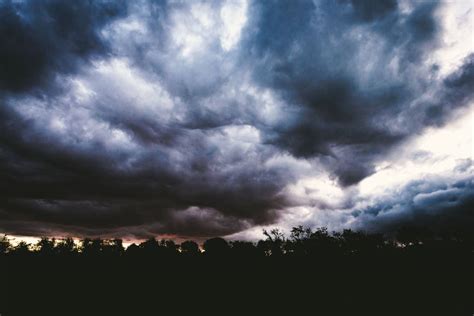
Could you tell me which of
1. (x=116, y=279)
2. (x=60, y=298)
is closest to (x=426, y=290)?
(x=116, y=279)

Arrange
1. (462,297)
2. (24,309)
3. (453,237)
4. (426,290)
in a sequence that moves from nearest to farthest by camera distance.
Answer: (24,309) → (462,297) → (426,290) → (453,237)

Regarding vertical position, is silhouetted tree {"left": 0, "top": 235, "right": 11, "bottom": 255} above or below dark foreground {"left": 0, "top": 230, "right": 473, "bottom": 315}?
above

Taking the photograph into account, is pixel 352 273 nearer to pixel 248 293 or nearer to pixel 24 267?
pixel 248 293

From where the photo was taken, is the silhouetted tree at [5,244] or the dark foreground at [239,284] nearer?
the dark foreground at [239,284]

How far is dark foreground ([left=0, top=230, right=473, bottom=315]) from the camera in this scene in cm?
4697

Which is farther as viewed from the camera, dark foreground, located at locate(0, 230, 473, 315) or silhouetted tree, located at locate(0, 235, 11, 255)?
silhouetted tree, located at locate(0, 235, 11, 255)

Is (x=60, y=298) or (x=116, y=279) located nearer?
(x=60, y=298)

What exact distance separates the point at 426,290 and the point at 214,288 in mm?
39500

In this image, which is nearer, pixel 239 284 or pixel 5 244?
pixel 239 284

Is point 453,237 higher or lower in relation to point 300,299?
higher

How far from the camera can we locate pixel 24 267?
206 feet

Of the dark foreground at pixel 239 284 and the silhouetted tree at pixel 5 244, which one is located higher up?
the silhouetted tree at pixel 5 244

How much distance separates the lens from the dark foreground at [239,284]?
47.0 meters

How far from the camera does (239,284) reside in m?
58.8
